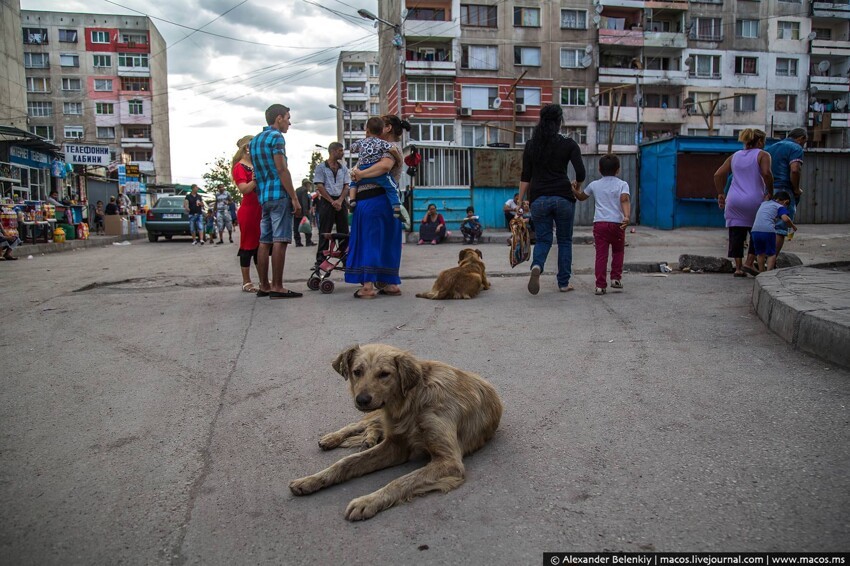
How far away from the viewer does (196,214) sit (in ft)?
67.4

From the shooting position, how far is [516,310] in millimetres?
6289

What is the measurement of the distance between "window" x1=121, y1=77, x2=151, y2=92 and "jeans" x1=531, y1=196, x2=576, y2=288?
67843 mm

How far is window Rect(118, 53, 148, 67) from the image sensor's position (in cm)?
6311

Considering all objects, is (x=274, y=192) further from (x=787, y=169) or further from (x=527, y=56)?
(x=527, y=56)

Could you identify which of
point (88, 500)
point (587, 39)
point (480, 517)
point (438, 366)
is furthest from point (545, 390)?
point (587, 39)

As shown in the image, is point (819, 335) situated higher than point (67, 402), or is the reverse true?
point (819, 335)

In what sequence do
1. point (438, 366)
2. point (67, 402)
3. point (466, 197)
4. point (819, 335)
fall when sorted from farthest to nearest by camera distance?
point (466, 197), point (819, 335), point (67, 402), point (438, 366)

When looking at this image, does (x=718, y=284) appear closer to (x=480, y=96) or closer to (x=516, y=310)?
(x=516, y=310)

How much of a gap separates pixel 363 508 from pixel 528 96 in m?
45.4

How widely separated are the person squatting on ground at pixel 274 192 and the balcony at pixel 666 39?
147 ft

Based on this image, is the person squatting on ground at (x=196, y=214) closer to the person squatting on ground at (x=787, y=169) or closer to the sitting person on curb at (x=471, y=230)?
the sitting person on curb at (x=471, y=230)

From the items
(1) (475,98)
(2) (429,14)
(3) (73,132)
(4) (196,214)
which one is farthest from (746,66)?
(3) (73,132)

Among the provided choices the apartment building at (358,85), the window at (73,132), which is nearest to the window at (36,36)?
the window at (73,132)

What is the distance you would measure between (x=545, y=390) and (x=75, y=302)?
610 centimetres
